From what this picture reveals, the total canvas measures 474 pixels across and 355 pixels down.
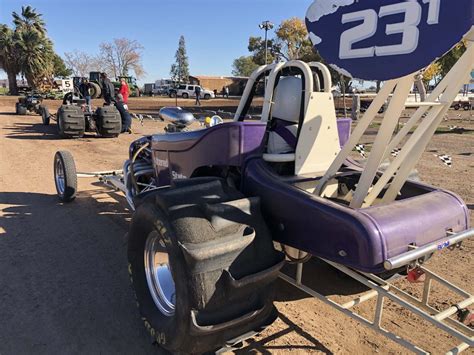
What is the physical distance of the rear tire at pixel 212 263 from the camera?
221 cm

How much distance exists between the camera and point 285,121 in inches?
124

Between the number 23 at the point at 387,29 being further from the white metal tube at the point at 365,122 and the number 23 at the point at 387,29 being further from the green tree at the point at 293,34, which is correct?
the green tree at the point at 293,34

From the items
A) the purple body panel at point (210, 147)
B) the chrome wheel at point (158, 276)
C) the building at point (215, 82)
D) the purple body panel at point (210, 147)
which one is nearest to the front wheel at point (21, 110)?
the purple body panel at point (210, 147)

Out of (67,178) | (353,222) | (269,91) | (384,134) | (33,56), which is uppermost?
(33,56)

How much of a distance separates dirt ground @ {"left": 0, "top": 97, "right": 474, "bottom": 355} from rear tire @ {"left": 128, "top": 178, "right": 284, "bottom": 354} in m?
0.61

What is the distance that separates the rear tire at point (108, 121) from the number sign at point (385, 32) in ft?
36.6

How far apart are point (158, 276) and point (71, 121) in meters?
10.4

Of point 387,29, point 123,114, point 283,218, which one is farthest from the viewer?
point 123,114

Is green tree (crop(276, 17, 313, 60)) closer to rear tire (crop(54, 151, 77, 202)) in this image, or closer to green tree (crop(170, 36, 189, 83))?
rear tire (crop(54, 151, 77, 202))

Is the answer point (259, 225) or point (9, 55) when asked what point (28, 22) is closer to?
point (9, 55)

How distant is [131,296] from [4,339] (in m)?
0.95

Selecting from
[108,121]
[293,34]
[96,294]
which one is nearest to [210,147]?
[96,294]

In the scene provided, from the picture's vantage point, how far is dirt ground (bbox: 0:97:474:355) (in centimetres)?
292

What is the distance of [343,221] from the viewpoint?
7.27 ft
